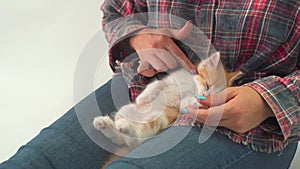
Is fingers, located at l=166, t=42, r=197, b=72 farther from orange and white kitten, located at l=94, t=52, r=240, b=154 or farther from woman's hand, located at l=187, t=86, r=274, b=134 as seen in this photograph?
woman's hand, located at l=187, t=86, r=274, b=134

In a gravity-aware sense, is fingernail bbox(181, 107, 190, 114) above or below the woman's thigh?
above

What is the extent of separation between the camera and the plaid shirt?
0.84 metres

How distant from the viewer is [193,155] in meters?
0.83

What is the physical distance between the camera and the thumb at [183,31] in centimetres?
94

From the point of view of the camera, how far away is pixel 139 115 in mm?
946

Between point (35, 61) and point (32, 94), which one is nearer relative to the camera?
point (32, 94)

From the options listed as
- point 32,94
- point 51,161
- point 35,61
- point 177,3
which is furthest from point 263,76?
point 35,61

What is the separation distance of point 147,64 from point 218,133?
0.22m

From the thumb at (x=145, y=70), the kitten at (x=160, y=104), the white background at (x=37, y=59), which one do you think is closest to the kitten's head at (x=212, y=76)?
the kitten at (x=160, y=104)

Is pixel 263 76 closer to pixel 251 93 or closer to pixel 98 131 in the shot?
pixel 251 93

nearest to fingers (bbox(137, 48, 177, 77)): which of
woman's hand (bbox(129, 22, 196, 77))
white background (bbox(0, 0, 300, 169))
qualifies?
woman's hand (bbox(129, 22, 196, 77))

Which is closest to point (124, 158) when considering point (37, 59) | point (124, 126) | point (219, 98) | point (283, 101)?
point (124, 126)

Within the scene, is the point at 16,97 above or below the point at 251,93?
below

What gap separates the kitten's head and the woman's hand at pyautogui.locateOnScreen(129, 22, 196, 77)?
31mm
